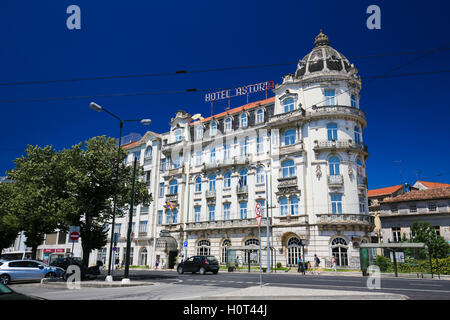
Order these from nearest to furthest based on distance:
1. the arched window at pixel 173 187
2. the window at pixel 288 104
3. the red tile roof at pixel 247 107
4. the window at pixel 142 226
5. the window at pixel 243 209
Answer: the window at pixel 288 104, the window at pixel 243 209, the red tile roof at pixel 247 107, the arched window at pixel 173 187, the window at pixel 142 226

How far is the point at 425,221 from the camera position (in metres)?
53.0

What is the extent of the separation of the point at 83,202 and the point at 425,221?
167 ft

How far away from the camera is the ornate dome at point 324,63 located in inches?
1603

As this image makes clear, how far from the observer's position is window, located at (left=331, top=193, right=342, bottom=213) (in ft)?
122

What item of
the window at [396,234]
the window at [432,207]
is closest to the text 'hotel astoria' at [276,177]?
the window at [432,207]

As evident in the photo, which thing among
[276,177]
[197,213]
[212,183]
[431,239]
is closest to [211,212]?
[197,213]

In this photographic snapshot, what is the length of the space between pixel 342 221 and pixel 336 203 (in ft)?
7.45

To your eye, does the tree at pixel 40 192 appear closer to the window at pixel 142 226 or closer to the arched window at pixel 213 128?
the window at pixel 142 226

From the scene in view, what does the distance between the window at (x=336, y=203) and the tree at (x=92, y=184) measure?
2243 centimetres

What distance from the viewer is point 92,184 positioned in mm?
24141

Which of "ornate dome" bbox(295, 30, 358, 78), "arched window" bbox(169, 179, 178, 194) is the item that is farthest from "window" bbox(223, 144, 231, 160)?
"ornate dome" bbox(295, 30, 358, 78)

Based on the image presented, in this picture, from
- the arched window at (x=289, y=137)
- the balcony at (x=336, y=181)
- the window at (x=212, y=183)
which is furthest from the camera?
the window at (x=212, y=183)

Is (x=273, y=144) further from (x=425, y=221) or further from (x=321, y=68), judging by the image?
(x=425, y=221)
